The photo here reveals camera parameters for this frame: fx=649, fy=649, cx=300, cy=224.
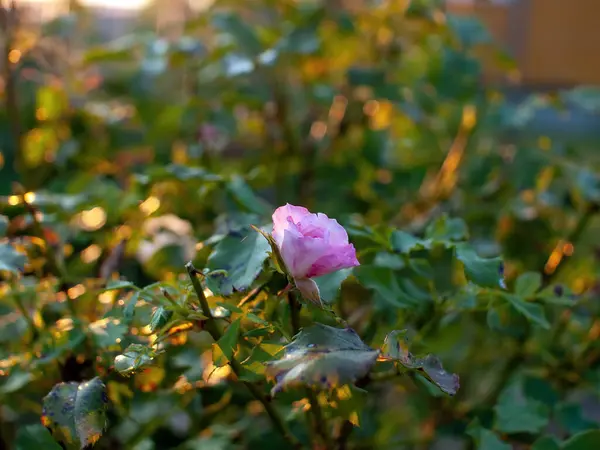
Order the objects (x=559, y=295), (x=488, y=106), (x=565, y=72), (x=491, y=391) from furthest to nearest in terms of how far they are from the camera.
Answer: (x=565, y=72)
(x=488, y=106)
(x=491, y=391)
(x=559, y=295)

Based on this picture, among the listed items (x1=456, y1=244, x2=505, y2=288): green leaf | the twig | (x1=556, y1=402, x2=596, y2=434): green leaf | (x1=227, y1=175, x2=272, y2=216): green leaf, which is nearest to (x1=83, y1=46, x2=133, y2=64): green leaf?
the twig

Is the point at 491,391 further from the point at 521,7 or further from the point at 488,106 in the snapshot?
the point at 521,7

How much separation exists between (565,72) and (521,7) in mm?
217

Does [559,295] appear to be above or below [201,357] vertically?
above

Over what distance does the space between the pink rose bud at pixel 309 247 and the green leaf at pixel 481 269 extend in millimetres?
125

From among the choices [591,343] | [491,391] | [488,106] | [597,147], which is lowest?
[597,147]

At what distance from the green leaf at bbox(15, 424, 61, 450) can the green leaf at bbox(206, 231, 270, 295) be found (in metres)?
0.18

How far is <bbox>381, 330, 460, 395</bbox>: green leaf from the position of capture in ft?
1.26

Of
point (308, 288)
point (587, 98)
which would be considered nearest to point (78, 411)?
point (308, 288)

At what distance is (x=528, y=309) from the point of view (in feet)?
1.70

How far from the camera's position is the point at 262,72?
884mm

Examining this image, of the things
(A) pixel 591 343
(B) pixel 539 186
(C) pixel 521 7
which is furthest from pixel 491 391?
(C) pixel 521 7

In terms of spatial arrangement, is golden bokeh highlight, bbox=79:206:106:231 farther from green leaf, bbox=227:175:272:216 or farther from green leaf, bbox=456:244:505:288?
green leaf, bbox=456:244:505:288

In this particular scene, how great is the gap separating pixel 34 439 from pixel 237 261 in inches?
8.6
